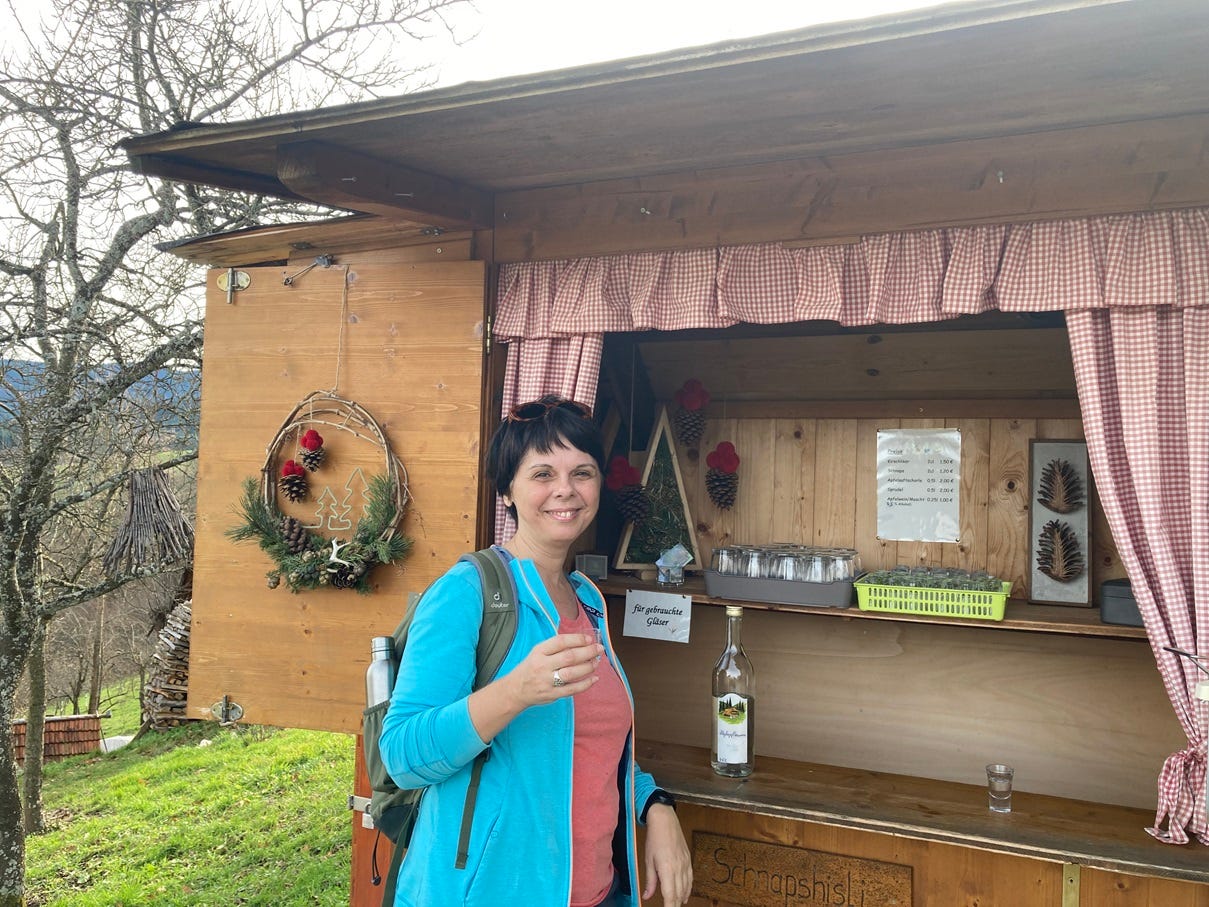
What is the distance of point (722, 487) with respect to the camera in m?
3.06

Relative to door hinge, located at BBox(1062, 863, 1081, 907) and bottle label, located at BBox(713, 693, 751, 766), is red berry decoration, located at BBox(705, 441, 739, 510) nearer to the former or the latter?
bottle label, located at BBox(713, 693, 751, 766)

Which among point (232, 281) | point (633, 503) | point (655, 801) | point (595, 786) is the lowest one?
point (655, 801)

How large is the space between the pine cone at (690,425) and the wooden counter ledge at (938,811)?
3.42ft

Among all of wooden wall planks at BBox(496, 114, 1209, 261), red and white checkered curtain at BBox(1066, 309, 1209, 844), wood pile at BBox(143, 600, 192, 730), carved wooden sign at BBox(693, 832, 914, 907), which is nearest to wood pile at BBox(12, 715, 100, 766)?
wood pile at BBox(143, 600, 192, 730)

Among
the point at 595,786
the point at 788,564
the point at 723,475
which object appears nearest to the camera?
the point at 595,786

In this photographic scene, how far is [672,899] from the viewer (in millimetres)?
1828

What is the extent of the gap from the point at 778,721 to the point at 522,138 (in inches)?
78.0

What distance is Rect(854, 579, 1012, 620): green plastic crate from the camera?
92.5 inches

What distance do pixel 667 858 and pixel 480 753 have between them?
0.55 meters

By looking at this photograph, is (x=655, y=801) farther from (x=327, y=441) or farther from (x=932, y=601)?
(x=327, y=441)

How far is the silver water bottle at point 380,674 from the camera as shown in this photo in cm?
180

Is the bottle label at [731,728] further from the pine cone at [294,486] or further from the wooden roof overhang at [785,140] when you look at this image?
the pine cone at [294,486]

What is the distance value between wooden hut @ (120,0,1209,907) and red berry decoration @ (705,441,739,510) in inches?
3.0

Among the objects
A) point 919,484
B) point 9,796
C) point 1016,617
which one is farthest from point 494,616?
point 9,796
